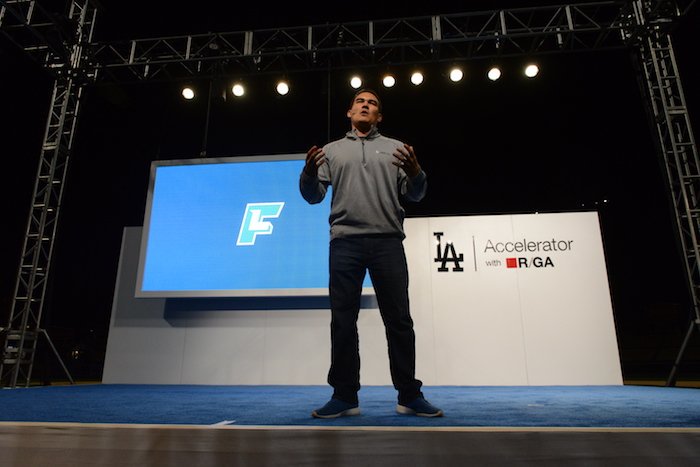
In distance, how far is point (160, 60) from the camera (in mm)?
4734

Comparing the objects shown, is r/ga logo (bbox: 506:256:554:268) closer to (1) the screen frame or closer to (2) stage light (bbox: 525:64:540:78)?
(1) the screen frame

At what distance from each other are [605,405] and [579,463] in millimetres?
1499

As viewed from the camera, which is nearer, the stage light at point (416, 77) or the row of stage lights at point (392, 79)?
the row of stage lights at point (392, 79)

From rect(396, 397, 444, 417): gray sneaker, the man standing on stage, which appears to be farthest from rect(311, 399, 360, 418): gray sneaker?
rect(396, 397, 444, 417): gray sneaker

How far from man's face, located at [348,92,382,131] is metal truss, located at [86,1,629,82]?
2931 mm

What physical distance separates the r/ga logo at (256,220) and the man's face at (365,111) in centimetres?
268

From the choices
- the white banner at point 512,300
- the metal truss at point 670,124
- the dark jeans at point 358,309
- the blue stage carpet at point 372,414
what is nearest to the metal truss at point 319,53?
the metal truss at point 670,124

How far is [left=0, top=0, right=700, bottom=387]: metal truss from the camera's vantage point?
13.3 ft

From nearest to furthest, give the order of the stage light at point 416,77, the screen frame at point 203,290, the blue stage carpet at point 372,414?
the blue stage carpet at point 372,414, the screen frame at point 203,290, the stage light at point 416,77

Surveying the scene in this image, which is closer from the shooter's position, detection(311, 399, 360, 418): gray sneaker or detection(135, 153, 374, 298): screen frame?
detection(311, 399, 360, 418): gray sneaker

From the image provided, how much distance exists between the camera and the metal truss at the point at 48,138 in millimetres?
4070

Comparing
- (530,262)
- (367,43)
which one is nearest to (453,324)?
(530,262)

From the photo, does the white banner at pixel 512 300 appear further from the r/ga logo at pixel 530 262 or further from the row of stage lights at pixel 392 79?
the row of stage lights at pixel 392 79

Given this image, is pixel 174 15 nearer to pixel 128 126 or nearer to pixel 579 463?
pixel 128 126
